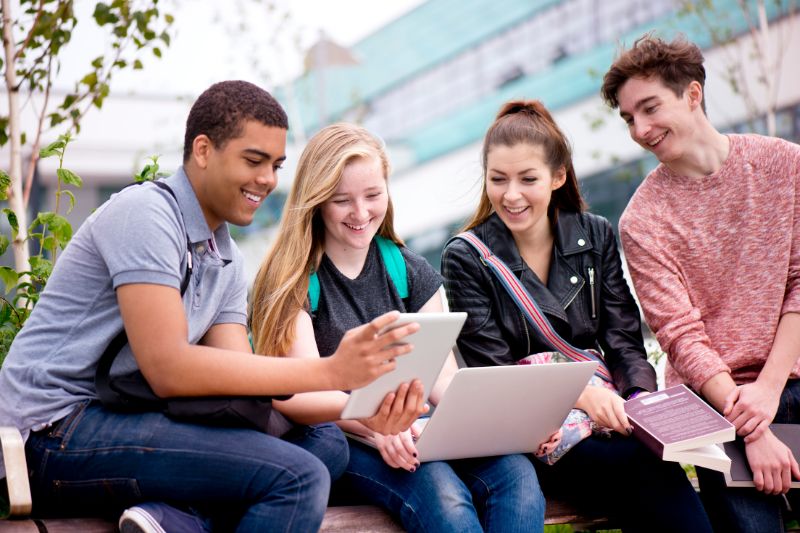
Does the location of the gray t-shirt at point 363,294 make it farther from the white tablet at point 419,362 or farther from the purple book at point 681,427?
the purple book at point 681,427

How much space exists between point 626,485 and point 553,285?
0.68m

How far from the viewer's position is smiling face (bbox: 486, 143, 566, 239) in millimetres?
2988

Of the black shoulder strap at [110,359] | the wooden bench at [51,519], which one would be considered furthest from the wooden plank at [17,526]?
the black shoulder strap at [110,359]

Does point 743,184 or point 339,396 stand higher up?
point 743,184

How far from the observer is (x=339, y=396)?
7.87 feet

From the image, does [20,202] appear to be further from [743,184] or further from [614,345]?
[743,184]

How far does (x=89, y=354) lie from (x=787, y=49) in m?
7.45

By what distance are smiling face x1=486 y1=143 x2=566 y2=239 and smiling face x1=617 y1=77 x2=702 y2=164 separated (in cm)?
34

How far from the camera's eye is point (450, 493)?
7.83ft

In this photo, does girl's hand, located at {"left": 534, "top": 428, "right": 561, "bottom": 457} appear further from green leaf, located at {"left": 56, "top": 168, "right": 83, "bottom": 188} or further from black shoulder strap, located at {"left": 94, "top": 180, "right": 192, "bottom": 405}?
green leaf, located at {"left": 56, "top": 168, "right": 83, "bottom": 188}

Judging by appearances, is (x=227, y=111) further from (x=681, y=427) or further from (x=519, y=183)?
(x=681, y=427)

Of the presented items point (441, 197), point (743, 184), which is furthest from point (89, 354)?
point (441, 197)

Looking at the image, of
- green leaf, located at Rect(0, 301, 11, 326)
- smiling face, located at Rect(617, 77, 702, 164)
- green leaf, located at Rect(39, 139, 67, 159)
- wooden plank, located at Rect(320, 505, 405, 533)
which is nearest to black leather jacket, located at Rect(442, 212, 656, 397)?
smiling face, located at Rect(617, 77, 702, 164)

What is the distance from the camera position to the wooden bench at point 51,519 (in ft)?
6.48
